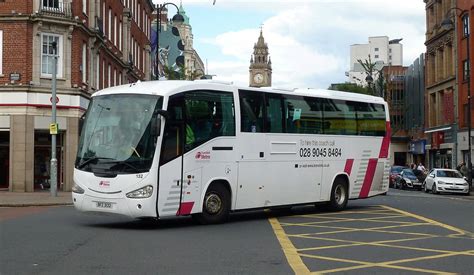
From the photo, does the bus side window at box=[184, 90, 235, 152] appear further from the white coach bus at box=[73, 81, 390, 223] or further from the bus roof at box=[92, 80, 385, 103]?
the bus roof at box=[92, 80, 385, 103]

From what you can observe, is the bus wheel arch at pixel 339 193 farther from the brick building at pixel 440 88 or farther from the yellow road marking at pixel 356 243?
the brick building at pixel 440 88

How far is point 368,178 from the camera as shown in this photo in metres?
20.5

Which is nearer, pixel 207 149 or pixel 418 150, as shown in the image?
pixel 207 149

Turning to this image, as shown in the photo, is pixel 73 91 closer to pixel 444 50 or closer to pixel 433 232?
pixel 433 232

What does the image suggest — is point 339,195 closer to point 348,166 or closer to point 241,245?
point 348,166

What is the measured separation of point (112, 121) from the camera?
14.3 m

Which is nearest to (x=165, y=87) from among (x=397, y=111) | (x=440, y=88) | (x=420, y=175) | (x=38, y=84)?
(x=38, y=84)

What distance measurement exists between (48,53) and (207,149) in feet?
64.7

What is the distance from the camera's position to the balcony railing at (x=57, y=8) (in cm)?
3197

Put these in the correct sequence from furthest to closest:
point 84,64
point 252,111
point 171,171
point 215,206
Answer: point 84,64 → point 252,111 → point 215,206 → point 171,171

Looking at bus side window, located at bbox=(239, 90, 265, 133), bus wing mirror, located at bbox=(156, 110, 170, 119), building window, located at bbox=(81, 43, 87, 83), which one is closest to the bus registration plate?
bus wing mirror, located at bbox=(156, 110, 170, 119)

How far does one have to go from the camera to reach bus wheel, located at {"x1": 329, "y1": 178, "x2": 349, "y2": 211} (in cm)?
1923

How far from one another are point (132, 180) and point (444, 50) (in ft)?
156

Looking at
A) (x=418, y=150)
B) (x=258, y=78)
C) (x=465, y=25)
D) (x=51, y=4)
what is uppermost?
(x=258, y=78)
